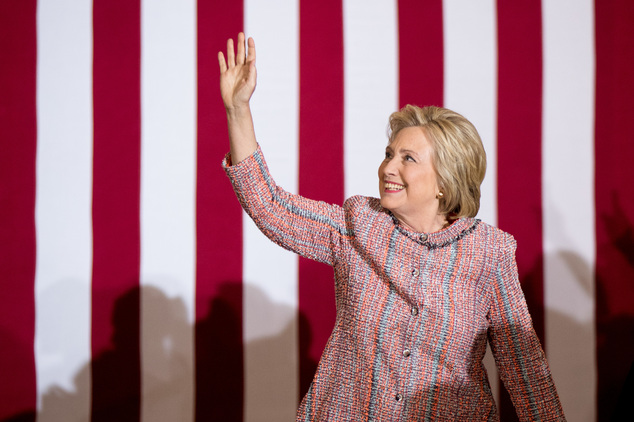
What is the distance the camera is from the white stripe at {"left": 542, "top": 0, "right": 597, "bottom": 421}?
6.46ft

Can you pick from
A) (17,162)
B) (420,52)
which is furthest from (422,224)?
(17,162)

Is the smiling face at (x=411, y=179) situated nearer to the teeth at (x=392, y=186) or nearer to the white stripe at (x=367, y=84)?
the teeth at (x=392, y=186)

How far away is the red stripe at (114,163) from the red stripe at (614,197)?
155cm

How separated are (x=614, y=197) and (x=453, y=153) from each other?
3.77ft

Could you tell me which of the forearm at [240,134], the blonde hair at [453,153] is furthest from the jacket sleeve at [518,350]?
the forearm at [240,134]

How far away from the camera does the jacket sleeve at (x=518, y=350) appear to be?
1132 mm

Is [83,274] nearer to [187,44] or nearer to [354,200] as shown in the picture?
[187,44]

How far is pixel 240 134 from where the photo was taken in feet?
3.32

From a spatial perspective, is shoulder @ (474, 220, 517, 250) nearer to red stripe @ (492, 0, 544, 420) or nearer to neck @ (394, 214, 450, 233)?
neck @ (394, 214, 450, 233)

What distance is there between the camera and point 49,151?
1.80 m

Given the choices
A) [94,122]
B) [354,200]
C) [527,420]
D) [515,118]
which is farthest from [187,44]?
[527,420]

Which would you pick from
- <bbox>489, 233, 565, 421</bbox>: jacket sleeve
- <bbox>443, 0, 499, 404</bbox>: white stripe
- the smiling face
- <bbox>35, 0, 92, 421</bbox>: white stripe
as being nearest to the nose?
the smiling face

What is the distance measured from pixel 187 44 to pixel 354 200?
962 millimetres

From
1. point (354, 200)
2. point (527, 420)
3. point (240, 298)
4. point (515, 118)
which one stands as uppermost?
point (515, 118)
